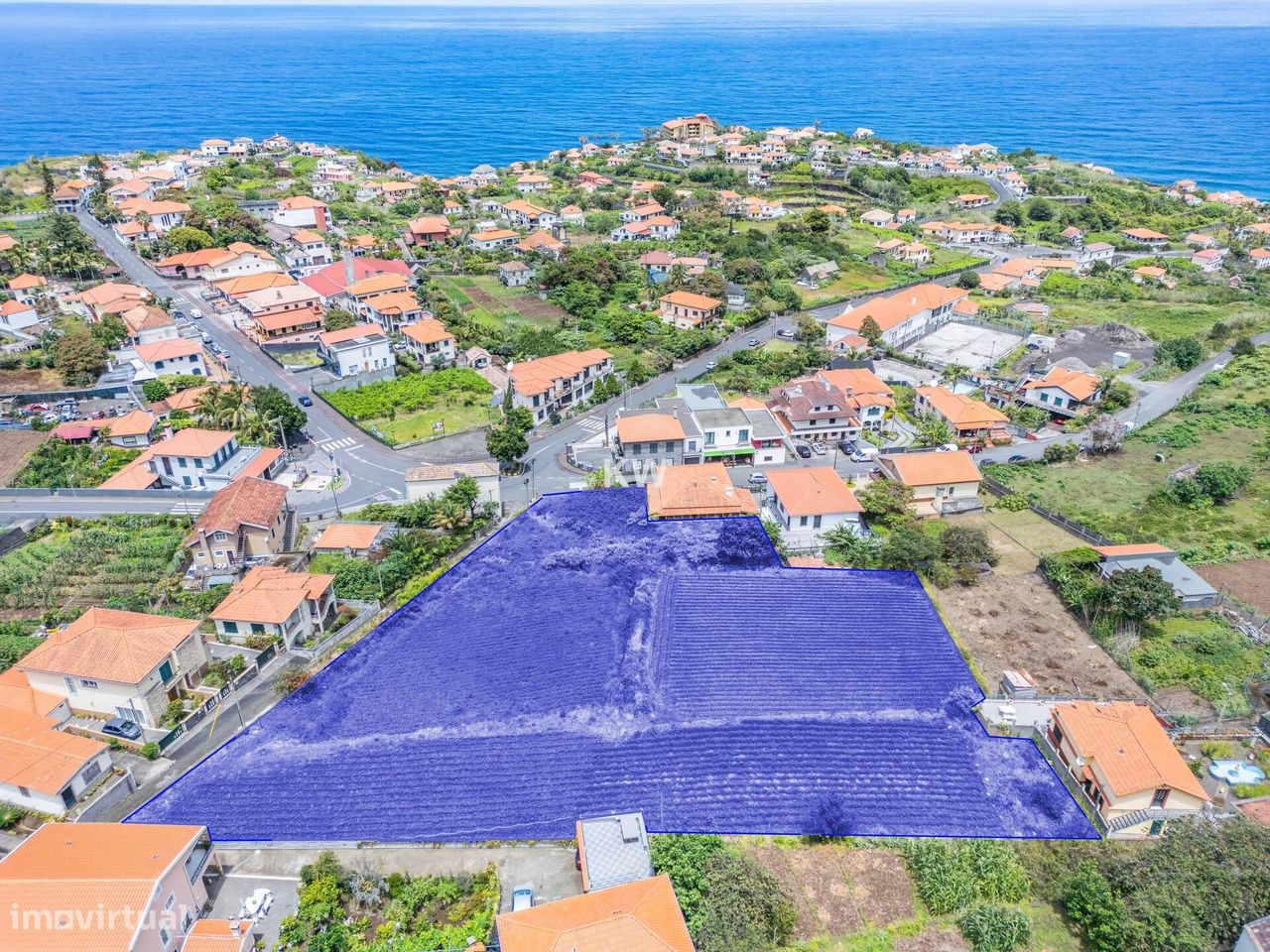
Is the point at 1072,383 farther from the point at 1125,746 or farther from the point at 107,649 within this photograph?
the point at 107,649

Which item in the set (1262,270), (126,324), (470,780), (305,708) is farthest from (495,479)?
(1262,270)

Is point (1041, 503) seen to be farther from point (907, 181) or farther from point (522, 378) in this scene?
point (907, 181)

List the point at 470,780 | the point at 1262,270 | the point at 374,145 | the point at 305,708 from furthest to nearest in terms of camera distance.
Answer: the point at 374,145, the point at 1262,270, the point at 305,708, the point at 470,780

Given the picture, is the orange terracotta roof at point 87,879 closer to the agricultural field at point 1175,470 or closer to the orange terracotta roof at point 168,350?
the agricultural field at point 1175,470

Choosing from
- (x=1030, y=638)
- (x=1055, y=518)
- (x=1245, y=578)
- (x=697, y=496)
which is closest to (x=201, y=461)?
(x=697, y=496)

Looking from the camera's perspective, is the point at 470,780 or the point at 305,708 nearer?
the point at 470,780

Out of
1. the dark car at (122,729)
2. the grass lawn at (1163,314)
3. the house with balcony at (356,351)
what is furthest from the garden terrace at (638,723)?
the grass lawn at (1163,314)

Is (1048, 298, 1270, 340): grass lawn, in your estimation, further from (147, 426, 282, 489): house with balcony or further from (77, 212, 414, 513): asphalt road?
(147, 426, 282, 489): house with balcony

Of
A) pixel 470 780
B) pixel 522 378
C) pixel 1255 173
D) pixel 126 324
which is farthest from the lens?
pixel 1255 173
